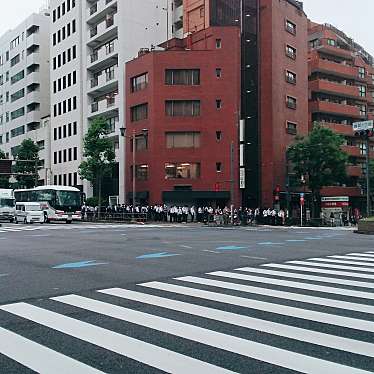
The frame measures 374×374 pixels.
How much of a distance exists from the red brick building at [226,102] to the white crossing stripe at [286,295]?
3430 centimetres

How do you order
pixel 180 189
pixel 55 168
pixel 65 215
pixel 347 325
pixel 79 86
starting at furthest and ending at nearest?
1. pixel 55 168
2. pixel 79 86
3. pixel 180 189
4. pixel 65 215
5. pixel 347 325

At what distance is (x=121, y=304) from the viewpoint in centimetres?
746

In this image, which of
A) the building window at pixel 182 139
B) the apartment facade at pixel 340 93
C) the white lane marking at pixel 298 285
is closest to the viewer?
the white lane marking at pixel 298 285

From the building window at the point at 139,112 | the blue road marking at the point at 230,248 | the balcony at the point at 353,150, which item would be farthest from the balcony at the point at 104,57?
the blue road marking at the point at 230,248

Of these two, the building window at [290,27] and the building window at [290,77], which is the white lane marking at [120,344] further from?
the building window at [290,27]

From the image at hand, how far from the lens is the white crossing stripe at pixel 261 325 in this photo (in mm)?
5281

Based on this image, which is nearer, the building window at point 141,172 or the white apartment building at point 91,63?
the building window at point 141,172

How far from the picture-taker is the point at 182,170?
150 ft

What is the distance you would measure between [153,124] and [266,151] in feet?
36.4

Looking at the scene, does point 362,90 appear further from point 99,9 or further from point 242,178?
point 99,9

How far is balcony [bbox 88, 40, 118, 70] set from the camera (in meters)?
51.8

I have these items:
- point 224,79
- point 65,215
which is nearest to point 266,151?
point 224,79

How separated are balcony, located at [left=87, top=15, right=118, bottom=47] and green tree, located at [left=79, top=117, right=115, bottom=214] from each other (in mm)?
10841

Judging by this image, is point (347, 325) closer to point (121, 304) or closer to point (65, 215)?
point (121, 304)
